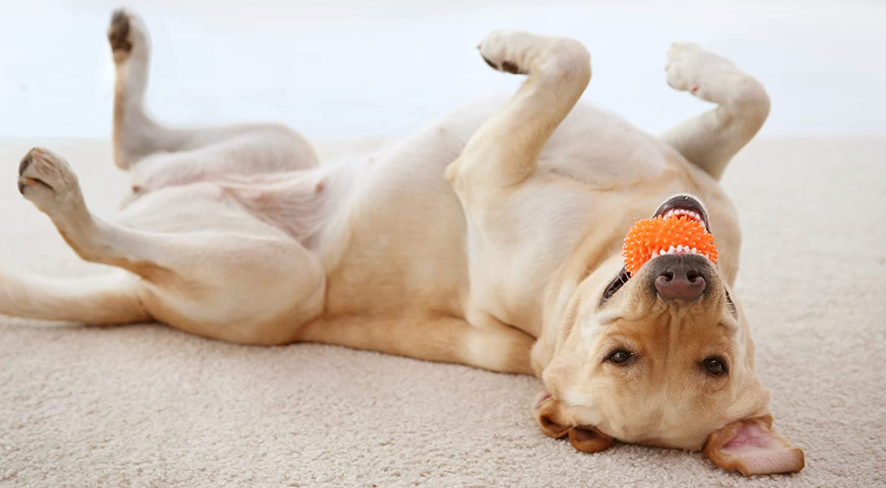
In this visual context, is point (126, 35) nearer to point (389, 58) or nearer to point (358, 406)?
point (358, 406)

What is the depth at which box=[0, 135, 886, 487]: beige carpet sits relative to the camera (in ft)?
5.42

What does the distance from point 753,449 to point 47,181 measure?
1653mm

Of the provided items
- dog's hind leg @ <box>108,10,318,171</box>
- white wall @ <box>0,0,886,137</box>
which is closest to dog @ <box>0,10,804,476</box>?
dog's hind leg @ <box>108,10,318,171</box>

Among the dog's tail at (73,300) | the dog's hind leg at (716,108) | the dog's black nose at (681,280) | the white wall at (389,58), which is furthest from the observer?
the white wall at (389,58)

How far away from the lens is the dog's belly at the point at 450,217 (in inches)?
78.8

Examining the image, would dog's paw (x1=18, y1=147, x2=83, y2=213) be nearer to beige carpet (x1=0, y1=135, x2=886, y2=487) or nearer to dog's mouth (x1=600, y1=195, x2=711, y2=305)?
beige carpet (x1=0, y1=135, x2=886, y2=487)

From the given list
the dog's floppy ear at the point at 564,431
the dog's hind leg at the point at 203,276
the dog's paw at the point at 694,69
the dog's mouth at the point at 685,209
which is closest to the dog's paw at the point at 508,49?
the dog's paw at the point at 694,69

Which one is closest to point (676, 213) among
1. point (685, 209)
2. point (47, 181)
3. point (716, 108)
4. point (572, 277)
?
point (685, 209)

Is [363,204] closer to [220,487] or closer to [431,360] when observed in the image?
[431,360]

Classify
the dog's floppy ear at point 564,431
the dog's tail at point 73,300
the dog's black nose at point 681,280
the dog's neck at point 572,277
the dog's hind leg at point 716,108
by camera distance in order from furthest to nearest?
the dog's tail at point 73,300
the dog's hind leg at point 716,108
the dog's neck at point 572,277
the dog's floppy ear at point 564,431
the dog's black nose at point 681,280

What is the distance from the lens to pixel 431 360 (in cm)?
223

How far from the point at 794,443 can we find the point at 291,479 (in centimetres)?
103

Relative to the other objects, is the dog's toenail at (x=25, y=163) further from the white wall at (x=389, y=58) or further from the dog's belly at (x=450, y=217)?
the white wall at (x=389, y=58)

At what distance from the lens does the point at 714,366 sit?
1627mm
